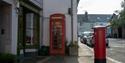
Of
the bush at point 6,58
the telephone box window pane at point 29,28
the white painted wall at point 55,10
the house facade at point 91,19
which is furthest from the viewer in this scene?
the house facade at point 91,19

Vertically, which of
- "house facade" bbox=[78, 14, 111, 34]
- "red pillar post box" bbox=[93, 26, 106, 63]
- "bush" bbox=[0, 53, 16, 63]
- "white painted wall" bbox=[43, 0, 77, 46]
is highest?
"house facade" bbox=[78, 14, 111, 34]

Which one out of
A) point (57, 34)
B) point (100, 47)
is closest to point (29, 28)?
point (57, 34)

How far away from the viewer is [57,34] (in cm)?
2595

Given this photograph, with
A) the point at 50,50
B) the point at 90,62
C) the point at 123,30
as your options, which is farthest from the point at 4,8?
the point at 123,30

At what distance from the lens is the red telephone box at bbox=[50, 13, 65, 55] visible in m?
25.7

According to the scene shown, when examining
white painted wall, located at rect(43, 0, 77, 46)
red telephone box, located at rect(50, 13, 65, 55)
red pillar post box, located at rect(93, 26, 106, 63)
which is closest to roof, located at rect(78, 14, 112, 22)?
white painted wall, located at rect(43, 0, 77, 46)

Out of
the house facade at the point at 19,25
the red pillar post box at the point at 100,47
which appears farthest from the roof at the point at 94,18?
the red pillar post box at the point at 100,47

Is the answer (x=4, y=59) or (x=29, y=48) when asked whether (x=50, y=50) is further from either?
(x=4, y=59)

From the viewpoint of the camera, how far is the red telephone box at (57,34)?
25734 mm

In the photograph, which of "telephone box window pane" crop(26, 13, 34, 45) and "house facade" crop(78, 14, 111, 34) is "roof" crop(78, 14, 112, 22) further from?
"telephone box window pane" crop(26, 13, 34, 45)

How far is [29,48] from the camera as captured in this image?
23.3 metres

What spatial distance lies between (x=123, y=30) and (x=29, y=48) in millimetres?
68250

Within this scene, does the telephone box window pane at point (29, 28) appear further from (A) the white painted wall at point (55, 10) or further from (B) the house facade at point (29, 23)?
(A) the white painted wall at point (55, 10)

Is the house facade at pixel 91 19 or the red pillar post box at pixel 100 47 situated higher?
the house facade at pixel 91 19
